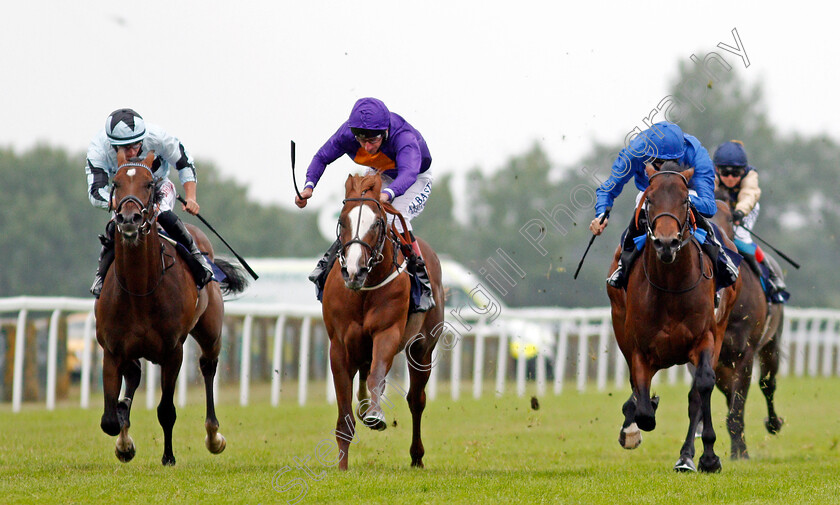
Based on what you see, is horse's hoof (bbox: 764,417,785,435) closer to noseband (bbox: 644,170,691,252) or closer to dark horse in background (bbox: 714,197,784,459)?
dark horse in background (bbox: 714,197,784,459)

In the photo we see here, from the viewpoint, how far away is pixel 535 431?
38.3 ft

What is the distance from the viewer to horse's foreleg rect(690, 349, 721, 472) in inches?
295

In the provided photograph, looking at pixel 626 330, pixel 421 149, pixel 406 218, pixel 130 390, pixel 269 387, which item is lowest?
pixel 269 387

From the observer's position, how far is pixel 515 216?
1941 inches

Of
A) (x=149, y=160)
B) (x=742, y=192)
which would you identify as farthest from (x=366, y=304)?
(x=742, y=192)

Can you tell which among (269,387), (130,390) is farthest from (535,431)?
(269,387)

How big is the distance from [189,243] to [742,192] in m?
4.90

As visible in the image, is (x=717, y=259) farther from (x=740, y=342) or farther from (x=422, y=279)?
(x=422, y=279)

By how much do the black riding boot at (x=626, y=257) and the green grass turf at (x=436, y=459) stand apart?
1326 millimetres

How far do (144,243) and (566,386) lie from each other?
39.8 ft

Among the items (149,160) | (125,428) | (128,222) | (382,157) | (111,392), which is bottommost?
(125,428)

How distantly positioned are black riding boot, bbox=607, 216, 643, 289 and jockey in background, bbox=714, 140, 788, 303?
206 centimetres

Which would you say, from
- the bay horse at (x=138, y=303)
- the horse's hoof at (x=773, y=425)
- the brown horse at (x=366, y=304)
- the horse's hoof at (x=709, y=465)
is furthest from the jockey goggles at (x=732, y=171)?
the bay horse at (x=138, y=303)

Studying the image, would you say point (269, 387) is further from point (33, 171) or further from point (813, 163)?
point (813, 163)
